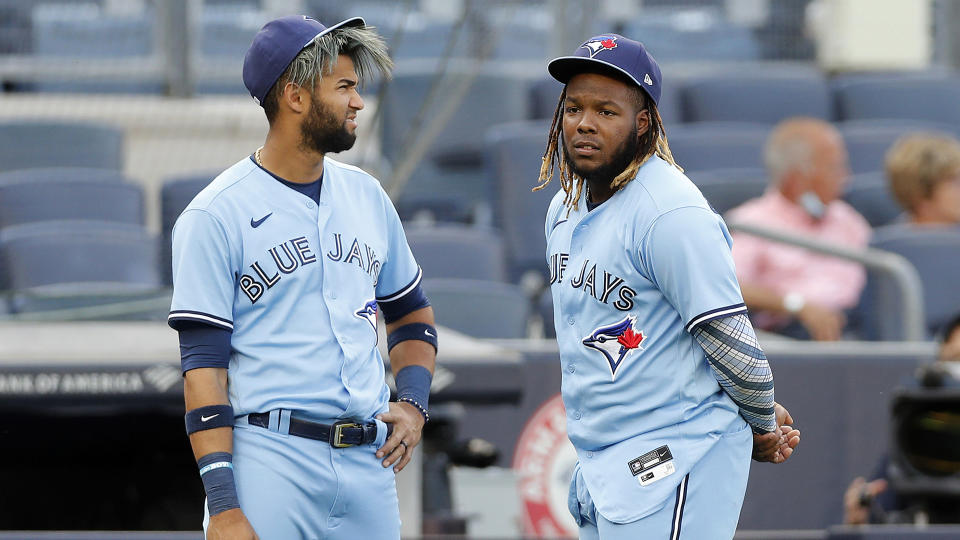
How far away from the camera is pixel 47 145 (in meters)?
7.09

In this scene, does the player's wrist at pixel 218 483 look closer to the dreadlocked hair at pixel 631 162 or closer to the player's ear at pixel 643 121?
the dreadlocked hair at pixel 631 162

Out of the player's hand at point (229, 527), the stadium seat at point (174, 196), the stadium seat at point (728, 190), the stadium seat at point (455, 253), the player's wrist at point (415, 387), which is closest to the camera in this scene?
the player's hand at point (229, 527)

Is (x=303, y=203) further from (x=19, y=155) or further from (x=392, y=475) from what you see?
(x=19, y=155)

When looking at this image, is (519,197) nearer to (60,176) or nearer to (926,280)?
(926,280)

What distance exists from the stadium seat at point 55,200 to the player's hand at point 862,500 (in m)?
3.41

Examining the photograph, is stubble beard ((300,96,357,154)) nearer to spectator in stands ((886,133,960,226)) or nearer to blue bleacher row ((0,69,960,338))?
blue bleacher row ((0,69,960,338))

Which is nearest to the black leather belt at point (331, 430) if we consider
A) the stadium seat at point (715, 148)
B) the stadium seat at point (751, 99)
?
the stadium seat at point (715, 148)

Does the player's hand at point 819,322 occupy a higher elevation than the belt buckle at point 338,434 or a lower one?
lower

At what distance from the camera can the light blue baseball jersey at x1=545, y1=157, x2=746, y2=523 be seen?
2568 mm

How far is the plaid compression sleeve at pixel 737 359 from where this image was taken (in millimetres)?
2570

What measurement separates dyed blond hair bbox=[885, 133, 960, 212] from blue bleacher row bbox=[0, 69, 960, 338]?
0.83 ft

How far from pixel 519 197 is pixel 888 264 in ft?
6.17

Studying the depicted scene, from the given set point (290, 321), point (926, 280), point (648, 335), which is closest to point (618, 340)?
point (648, 335)

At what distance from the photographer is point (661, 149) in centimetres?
275
